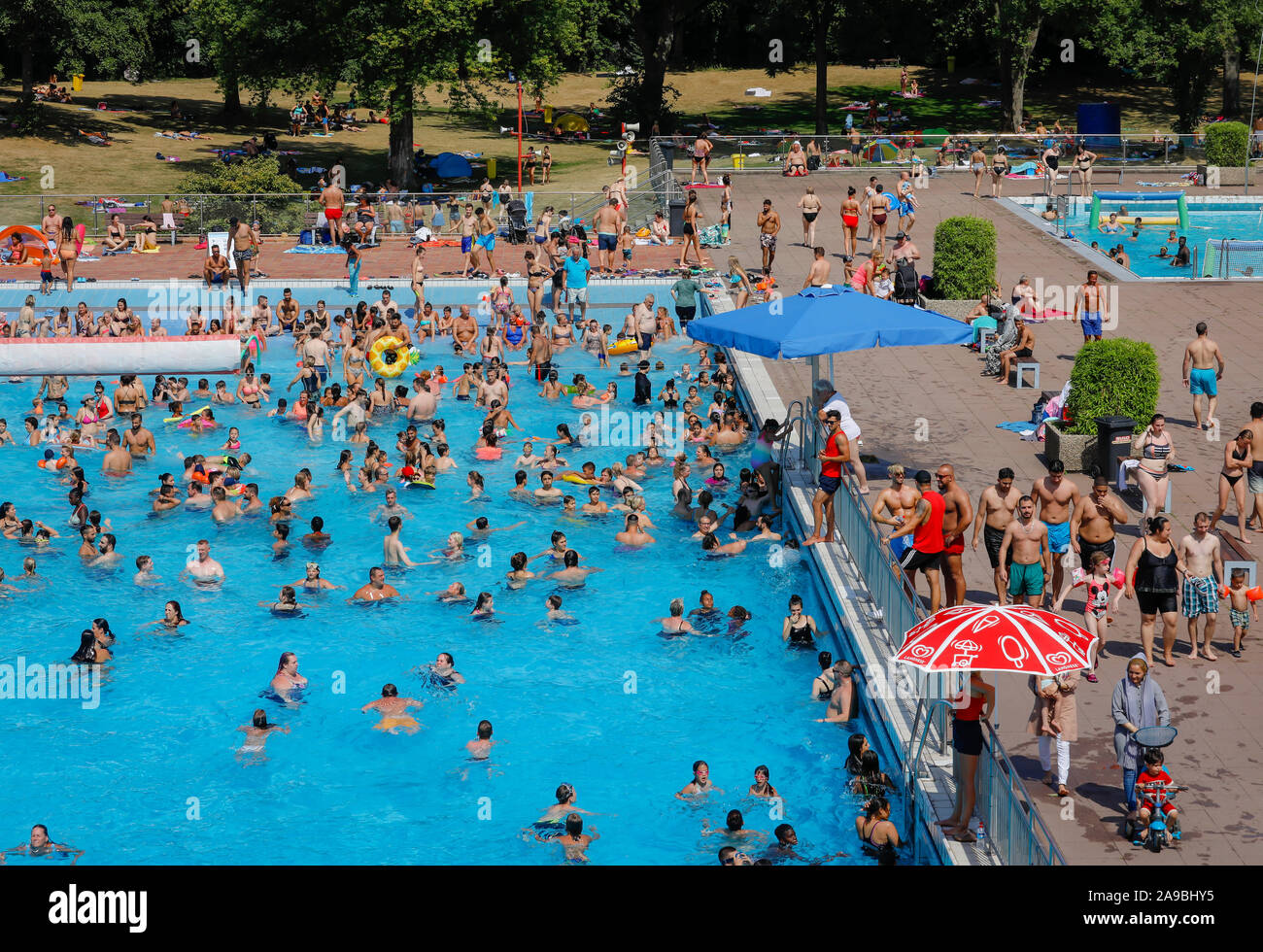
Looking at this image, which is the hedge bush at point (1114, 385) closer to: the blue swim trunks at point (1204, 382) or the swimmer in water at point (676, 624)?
the blue swim trunks at point (1204, 382)

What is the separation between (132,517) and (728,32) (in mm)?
49676

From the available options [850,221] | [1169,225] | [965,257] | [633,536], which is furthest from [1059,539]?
[1169,225]

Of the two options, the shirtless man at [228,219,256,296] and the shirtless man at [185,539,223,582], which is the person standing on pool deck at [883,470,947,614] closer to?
the shirtless man at [185,539,223,582]

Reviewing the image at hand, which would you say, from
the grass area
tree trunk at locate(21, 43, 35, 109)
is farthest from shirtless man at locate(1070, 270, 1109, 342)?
tree trunk at locate(21, 43, 35, 109)

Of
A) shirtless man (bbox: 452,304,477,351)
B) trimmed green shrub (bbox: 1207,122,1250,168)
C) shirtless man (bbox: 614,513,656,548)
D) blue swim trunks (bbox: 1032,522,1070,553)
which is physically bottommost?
shirtless man (bbox: 614,513,656,548)

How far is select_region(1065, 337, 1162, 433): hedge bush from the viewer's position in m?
17.2

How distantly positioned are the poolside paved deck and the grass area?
12.1 metres

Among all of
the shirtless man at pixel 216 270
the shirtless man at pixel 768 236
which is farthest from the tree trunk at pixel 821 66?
the shirtless man at pixel 216 270

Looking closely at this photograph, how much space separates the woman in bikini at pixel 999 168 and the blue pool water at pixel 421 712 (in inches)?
769

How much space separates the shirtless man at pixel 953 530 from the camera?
45.0 feet

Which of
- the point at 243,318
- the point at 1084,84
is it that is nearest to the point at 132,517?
the point at 243,318

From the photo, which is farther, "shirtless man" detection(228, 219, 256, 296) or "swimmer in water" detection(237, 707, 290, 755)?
"shirtless man" detection(228, 219, 256, 296)
